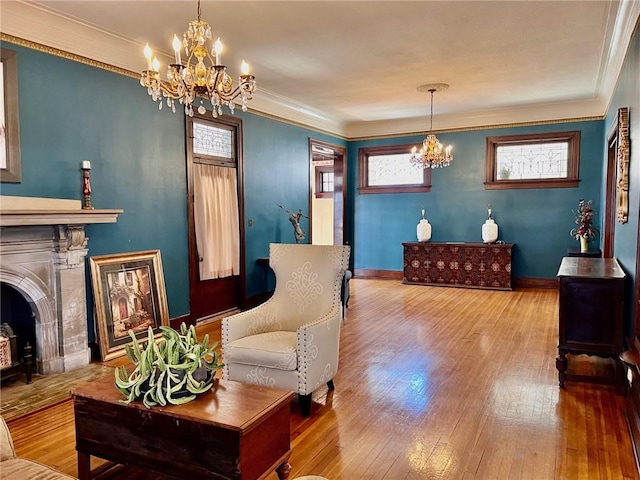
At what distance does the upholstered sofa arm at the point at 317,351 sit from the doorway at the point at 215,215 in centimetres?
262

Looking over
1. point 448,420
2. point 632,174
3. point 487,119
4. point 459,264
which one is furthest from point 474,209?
point 448,420

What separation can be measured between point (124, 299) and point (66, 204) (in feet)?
3.56

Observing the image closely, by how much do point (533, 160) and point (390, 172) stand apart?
8.36ft

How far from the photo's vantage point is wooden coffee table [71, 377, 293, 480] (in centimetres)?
186

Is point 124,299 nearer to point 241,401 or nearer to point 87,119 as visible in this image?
point 87,119

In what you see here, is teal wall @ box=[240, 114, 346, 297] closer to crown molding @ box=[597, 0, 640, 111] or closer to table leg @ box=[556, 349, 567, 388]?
table leg @ box=[556, 349, 567, 388]

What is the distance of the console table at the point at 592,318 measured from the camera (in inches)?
130

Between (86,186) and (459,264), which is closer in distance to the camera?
(86,186)

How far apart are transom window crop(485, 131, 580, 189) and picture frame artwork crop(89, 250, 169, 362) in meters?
5.89

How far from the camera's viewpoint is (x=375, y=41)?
439cm

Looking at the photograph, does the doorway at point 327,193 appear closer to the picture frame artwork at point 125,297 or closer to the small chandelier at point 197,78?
the picture frame artwork at point 125,297

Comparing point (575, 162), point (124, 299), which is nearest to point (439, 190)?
point (575, 162)

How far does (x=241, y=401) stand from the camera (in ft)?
6.74

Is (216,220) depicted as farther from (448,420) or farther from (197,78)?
(448,420)
